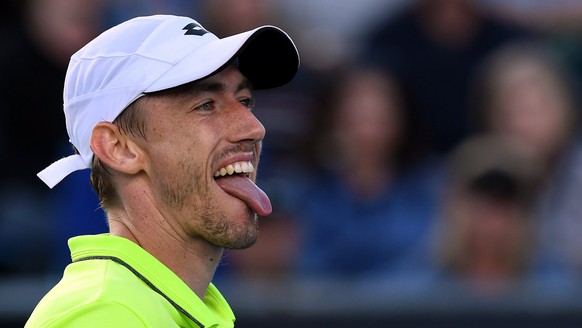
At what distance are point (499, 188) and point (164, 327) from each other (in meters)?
4.01

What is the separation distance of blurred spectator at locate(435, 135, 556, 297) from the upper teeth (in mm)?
2951

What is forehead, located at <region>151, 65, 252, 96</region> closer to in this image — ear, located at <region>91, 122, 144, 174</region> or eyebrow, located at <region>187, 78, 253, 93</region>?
eyebrow, located at <region>187, 78, 253, 93</region>

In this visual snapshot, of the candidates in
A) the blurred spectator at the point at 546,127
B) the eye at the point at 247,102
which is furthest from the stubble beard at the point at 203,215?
the blurred spectator at the point at 546,127

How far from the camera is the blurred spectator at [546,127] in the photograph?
6598 millimetres

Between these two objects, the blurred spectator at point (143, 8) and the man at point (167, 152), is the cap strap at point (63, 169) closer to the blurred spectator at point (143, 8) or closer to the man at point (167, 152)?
the man at point (167, 152)

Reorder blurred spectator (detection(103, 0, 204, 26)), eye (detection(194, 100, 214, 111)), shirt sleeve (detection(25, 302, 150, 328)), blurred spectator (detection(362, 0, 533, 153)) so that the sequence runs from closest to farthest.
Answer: shirt sleeve (detection(25, 302, 150, 328)), eye (detection(194, 100, 214, 111)), blurred spectator (detection(103, 0, 204, 26)), blurred spectator (detection(362, 0, 533, 153))

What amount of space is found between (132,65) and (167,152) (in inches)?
9.3

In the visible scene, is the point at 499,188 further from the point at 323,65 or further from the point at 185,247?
the point at 185,247

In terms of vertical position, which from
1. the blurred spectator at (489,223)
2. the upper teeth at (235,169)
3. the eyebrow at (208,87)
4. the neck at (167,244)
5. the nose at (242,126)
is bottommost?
the neck at (167,244)

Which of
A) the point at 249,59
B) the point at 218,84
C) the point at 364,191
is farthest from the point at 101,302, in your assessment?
the point at 364,191

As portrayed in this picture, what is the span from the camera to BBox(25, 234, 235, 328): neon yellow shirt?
2.33 metres

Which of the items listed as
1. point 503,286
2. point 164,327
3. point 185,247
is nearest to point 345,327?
point 503,286

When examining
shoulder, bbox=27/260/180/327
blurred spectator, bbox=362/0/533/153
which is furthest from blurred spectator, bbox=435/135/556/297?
shoulder, bbox=27/260/180/327

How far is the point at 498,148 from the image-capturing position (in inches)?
256
